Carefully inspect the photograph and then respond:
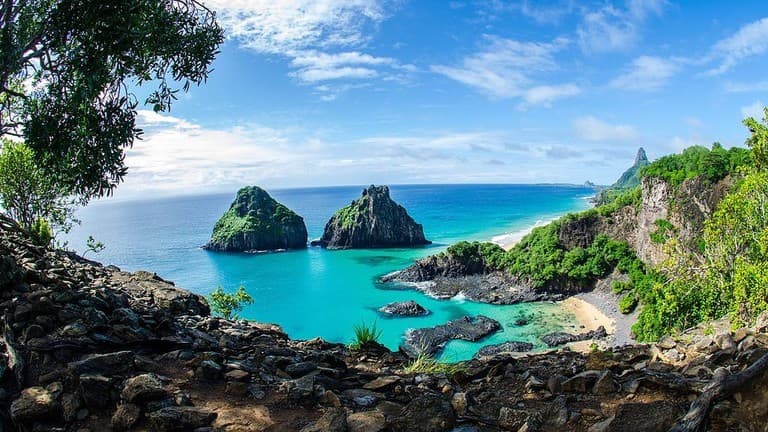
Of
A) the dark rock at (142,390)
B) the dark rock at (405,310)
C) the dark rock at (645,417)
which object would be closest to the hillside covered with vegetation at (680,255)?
the dark rock at (645,417)

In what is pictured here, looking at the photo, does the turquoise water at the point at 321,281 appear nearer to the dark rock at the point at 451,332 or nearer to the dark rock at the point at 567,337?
the dark rock at the point at 451,332

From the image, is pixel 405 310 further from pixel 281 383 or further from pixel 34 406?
pixel 34 406

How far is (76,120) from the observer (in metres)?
8.77

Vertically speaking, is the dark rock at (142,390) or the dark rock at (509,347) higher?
the dark rock at (142,390)

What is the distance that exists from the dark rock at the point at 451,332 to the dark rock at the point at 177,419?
45704mm

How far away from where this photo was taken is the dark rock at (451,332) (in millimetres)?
51037

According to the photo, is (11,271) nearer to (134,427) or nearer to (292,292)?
(134,427)

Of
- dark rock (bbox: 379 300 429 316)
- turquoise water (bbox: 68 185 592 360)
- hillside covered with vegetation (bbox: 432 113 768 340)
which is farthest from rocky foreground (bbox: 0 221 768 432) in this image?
dark rock (bbox: 379 300 429 316)

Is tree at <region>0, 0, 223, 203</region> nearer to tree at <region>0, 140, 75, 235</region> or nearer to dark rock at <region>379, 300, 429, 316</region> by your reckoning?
tree at <region>0, 140, 75, 235</region>

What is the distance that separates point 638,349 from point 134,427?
34.3 feet

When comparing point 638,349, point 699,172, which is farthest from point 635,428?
point 699,172

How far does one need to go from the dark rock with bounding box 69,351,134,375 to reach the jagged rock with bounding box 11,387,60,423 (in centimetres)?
47

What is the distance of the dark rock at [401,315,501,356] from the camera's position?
51037 millimetres

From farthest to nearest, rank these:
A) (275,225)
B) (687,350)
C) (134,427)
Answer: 1. (275,225)
2. (687,350)
3. (134,427)
